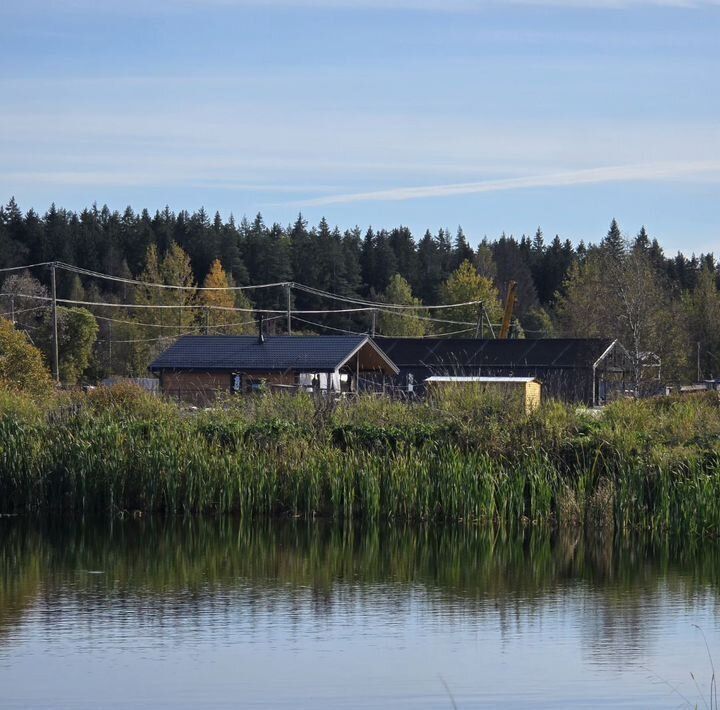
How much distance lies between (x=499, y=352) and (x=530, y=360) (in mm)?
2703

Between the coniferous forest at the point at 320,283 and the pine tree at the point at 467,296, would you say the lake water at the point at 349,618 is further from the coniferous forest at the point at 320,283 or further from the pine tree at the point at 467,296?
the pine tree at the point at 467,296

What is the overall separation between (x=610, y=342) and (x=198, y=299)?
132 ft

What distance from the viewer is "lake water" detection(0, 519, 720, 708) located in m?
11.1

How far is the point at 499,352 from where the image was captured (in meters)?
65.3

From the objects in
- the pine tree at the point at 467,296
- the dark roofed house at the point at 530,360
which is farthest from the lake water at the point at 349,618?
the pine tree at the point at 467,296

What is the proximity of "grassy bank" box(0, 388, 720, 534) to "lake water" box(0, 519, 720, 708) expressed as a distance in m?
0.78

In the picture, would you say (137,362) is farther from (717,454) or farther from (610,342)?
(717,454)

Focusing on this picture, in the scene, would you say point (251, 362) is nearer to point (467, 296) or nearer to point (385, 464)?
point (385, 464)

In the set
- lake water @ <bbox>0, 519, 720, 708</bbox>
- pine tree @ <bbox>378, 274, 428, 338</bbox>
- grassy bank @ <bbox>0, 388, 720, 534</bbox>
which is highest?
pine tree @ <bbox>378, 274, 428, 338</bbox>

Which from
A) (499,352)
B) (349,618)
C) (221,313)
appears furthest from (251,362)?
(221,313)

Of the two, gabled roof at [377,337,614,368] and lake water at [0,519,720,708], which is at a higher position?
gabled roof at [377,337,614,368]

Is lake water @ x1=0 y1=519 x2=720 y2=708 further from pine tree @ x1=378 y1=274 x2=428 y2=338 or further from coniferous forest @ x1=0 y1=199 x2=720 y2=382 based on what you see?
pine tree @ x1=378 y1=274 x2=428 y2=338

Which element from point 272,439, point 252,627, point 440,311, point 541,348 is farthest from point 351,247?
point 252,627

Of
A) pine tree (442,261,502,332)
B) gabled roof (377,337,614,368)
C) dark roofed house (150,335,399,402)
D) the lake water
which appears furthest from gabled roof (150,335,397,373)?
pine tree (442,261,502,332)
